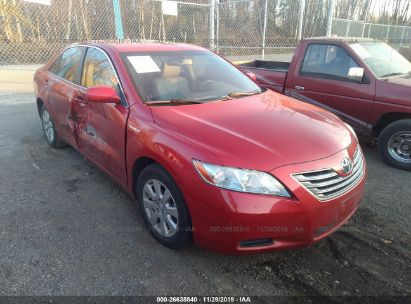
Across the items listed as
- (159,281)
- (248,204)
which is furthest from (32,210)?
(248,204)

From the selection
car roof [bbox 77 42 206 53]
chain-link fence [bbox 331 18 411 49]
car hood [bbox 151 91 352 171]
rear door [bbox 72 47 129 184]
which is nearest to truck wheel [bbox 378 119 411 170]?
car hood [bbox 151 91 352 171]

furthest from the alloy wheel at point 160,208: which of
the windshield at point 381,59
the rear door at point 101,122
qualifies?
the windshield at point 381,59

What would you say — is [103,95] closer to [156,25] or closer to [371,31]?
[156,25]

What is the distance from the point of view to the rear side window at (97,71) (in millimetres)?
3467

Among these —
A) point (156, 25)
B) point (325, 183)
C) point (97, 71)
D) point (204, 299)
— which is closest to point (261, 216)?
point (325, 183)

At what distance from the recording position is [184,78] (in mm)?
3566

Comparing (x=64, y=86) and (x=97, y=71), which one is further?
(x=64, y=86)

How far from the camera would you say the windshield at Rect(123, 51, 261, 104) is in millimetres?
3293

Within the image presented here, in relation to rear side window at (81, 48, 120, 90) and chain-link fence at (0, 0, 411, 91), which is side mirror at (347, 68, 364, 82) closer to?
rear side window at (81, 48, 120, 90)

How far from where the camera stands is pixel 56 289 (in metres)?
2.50

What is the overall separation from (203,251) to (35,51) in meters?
10.2

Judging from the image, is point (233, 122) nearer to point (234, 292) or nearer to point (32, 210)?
point (234, 292)

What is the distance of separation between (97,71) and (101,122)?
2.10ft

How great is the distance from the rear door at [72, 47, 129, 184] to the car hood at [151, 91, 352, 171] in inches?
19.1
